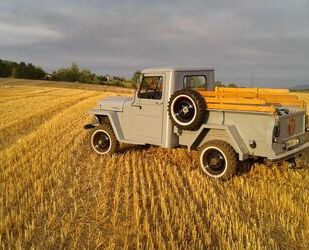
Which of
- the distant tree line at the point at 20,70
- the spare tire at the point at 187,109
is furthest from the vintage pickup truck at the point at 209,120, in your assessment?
the distant tree line at the point at 20,70

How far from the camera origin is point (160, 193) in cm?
734

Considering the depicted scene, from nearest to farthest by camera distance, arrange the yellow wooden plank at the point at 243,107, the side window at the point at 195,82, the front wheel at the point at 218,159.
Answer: the yellow wooden plank at the point at 243,107 < the front wheel at the point at 218,159 < the side window at the point at 195,82

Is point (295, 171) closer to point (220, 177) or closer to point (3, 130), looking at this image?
point (220, 177)

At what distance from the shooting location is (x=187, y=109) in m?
8.75

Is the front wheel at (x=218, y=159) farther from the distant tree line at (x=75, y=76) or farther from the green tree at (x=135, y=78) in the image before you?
the distant tree line at (x=75, y=76)

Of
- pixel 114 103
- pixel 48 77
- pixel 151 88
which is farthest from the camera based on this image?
pixel 48 77

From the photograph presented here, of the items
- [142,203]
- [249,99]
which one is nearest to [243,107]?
[249,99]

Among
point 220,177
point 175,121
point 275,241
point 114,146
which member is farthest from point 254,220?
point 114,146

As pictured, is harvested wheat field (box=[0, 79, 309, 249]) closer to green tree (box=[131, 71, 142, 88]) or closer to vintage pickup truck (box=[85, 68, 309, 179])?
vintage pickup truck (box=[85, 68, 309, 179])

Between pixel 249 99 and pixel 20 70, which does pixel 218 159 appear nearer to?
pixel 249 99

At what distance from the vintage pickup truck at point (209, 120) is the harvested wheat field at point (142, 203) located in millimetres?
539

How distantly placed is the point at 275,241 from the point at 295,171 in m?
4.02

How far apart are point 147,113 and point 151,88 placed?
2.07 ft

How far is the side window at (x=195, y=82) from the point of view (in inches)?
382
